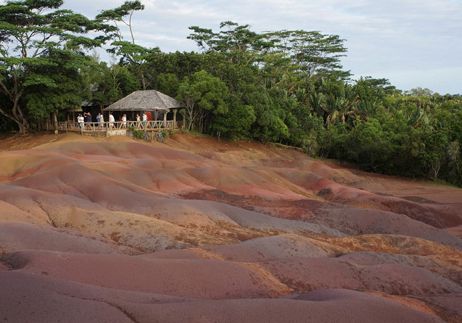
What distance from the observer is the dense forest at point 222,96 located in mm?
48188

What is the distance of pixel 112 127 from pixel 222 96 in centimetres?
1110

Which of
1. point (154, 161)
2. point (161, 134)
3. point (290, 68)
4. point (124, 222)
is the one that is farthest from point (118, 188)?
point (290, 68)

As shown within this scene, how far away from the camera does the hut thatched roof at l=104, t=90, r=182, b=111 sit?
5062 cm

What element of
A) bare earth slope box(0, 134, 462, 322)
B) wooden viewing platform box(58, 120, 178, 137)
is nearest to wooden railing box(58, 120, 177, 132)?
wooden viewing platform box(58, 120, 178, 137)

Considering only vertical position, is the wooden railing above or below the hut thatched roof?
below

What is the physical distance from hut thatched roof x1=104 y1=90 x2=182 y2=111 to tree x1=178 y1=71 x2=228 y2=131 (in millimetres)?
1493

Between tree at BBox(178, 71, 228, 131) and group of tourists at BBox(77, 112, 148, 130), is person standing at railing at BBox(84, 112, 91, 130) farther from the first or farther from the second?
tree at BBox(178, 71, 228, 131)

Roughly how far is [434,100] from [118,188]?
65506 mm

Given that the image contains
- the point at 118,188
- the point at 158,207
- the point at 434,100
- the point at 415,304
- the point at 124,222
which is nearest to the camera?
the point at 415,304

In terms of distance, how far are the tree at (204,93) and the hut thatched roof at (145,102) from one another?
1.49m

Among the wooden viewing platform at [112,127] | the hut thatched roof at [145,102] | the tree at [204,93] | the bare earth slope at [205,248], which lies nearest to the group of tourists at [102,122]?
the wooden viewing platform at [112,127]

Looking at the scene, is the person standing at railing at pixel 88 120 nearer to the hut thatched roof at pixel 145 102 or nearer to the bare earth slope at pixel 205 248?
the hut thatched roof at pixel 145 102

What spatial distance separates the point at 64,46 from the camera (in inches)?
1946

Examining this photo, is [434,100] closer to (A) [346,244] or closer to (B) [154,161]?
(B) [154,161]
